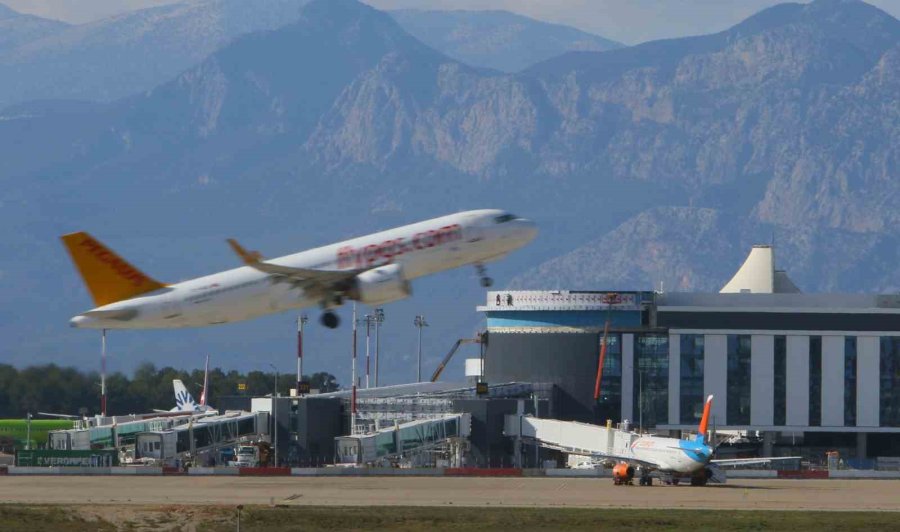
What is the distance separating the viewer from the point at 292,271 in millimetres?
102562

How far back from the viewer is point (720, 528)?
379 feet

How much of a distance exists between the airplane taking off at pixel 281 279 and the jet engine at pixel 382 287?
55 millimetres

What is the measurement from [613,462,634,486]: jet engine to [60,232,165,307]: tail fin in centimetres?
6888

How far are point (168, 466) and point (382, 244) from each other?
277 feet

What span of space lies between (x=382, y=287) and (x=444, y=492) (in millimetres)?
47253

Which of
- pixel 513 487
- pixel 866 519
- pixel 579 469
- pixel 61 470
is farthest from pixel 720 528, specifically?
pixel 61 470

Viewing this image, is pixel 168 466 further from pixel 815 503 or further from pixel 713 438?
pixel 815 503

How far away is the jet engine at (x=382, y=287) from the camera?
4018 inches

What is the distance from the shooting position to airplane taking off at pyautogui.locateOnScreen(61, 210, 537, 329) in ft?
326

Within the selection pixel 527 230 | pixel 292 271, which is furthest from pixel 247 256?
pixel 527 230

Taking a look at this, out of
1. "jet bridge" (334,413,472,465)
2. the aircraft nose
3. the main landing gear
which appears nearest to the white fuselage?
"jet bridge" (334,413,472,465)

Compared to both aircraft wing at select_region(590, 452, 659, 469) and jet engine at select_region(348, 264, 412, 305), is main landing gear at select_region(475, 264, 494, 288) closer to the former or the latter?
jet engine at select_region(348, 264, 412, 305)

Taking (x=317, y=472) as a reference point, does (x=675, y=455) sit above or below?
above

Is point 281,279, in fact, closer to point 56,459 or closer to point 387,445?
point 56,459
